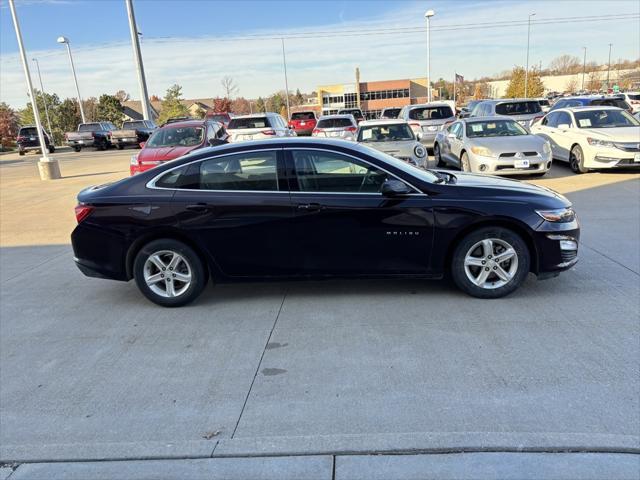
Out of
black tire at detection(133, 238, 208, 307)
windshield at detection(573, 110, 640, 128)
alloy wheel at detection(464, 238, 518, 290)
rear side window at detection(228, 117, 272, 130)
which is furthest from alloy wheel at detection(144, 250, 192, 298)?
rear side window at detection(228, 117, 272, 130)

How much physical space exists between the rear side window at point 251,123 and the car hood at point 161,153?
13.2 ft

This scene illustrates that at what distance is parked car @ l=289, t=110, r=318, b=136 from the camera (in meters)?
29.2

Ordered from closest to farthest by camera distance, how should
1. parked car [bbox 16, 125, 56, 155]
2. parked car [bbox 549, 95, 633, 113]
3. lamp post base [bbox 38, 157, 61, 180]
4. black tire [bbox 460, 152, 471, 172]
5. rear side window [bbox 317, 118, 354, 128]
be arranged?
black tire [bbox 460, 152, 471, 172] → parked car [bbox 549, 95, 633, 113] → lamp post base [bbox 38, 157, 61, 180] → rear side window [bbox 317, 118, 354, 128] → parked car [bbox 16, 125, 56, 155]

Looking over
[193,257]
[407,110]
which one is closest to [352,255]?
[193,257]

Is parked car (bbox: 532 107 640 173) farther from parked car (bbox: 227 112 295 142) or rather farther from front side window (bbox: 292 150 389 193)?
front side window (bbox: 292 150 389 193)

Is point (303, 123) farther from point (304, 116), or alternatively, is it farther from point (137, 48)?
point (137, 48)

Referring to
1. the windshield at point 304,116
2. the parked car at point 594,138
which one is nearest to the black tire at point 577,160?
the parked car at point 594,138

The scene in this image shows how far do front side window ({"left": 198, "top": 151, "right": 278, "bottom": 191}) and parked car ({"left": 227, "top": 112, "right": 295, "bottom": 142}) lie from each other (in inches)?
414

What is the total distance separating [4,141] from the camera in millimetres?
44281

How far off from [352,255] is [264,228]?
85 centimetres

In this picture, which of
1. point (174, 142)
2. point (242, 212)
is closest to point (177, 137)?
point (174, 142)

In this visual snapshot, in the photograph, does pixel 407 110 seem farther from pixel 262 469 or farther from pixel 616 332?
pixel 262 469

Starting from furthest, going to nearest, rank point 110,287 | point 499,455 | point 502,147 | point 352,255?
1. point 502,147
2. point 110,287
3. point 352,255
4. point 499,455

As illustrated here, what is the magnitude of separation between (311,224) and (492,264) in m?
1.70
